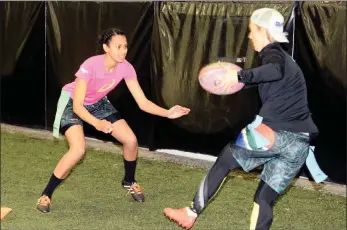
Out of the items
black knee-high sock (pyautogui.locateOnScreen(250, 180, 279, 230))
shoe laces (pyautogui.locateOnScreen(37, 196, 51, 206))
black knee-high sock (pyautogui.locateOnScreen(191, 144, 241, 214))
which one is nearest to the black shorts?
shoe laces (pyautogui.locateOnScreen(37, 196, 51, 206))

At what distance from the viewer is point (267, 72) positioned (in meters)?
4.04

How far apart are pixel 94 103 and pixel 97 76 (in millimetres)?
426

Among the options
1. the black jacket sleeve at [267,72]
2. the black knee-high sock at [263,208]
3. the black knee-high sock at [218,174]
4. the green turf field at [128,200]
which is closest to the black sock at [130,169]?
the green turf field at [128,200]

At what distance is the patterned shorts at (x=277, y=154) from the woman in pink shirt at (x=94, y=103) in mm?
1145

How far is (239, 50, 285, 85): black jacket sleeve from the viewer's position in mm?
4039

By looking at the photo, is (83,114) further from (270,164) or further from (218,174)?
(270,164)

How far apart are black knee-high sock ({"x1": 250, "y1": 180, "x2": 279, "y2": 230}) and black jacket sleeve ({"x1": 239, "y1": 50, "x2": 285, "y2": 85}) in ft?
2.50

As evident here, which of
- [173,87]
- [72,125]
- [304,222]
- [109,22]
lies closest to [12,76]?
[109,22]

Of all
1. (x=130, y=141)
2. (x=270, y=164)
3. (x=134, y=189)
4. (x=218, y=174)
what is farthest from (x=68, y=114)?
(x=270, y=164)

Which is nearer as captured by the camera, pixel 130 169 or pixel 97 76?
pixel 97 76

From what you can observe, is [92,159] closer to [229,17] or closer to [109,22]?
[109,22]

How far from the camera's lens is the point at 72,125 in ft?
19.2

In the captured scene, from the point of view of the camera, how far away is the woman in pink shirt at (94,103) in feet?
18.3

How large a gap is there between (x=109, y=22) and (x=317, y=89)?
3.54 m
